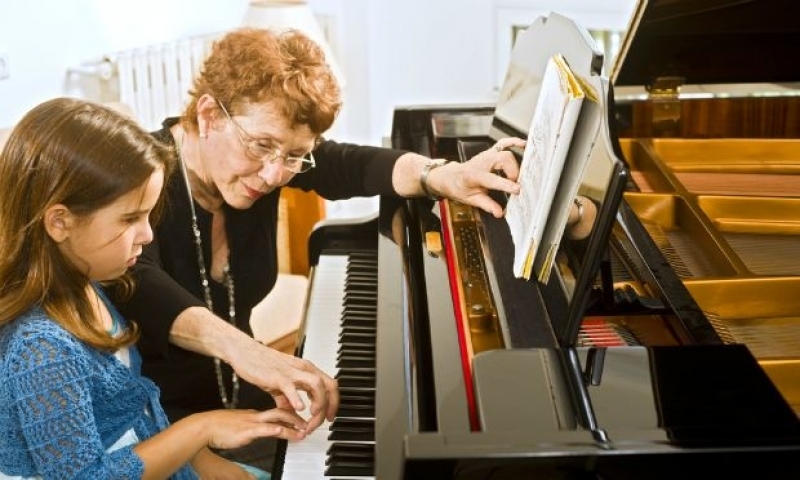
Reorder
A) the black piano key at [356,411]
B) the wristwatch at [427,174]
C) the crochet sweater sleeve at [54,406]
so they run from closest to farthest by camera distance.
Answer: the crochet sweater sleeve at [54,406]
the black piano key at [356,411]
the wristwatch at [427,174]

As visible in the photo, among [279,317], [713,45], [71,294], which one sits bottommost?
[279,317]

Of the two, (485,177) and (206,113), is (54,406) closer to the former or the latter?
(206,113)

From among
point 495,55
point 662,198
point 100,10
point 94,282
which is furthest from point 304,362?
point 495,55

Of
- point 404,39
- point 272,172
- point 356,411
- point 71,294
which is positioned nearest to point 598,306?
point 356,411

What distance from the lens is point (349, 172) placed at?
7.82 ft

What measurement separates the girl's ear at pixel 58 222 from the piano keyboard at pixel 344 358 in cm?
51

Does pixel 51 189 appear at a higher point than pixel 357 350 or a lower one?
higher

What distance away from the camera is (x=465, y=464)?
1148 millimetres

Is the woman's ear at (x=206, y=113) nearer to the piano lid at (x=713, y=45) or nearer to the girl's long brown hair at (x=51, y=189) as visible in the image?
the girl's long brown hair at (x=51, y=189)

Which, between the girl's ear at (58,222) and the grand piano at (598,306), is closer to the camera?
the grand piano at (598,306)

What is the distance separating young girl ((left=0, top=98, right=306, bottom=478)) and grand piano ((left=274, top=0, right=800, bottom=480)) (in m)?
0.22

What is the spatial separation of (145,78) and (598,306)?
2.97m

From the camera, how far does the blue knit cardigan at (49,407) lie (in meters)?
1.50

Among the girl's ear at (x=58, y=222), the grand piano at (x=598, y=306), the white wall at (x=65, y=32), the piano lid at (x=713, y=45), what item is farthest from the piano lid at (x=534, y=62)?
the white wall at (x=65, y=32)
